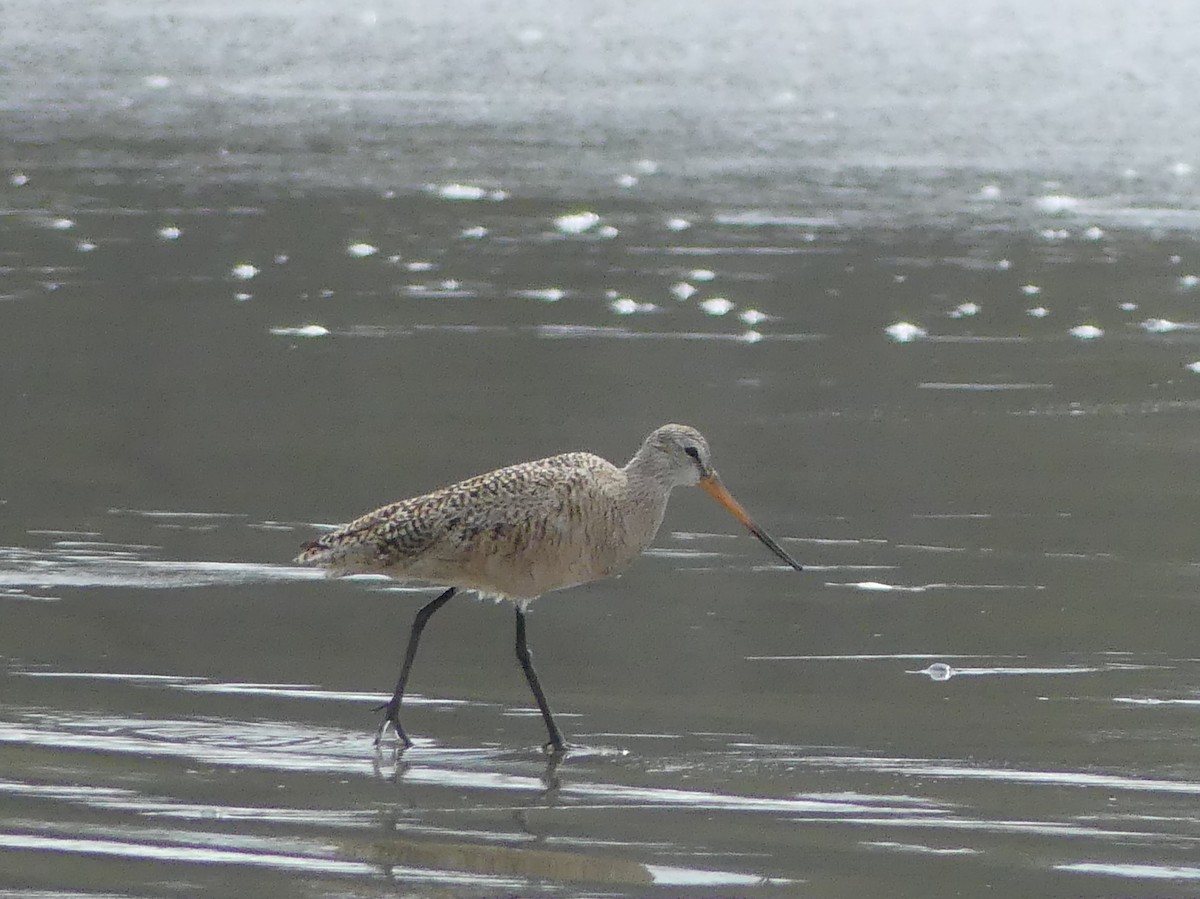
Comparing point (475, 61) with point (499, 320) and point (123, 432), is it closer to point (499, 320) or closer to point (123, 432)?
point (499, 320)

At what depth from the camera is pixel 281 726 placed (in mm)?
6430

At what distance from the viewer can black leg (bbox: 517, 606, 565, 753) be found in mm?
6398

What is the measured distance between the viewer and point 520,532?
6.72 m

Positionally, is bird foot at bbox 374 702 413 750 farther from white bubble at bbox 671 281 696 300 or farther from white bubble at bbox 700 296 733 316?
white bubble at bbox 671 281 696 300

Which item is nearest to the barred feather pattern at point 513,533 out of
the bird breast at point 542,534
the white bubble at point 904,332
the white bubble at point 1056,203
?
the bird breast at point 542,534

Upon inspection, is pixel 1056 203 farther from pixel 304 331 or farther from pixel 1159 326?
pixel 304 331

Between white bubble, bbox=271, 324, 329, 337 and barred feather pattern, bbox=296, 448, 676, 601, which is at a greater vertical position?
barred feather pattern, bbox=296, 448, 676, 601

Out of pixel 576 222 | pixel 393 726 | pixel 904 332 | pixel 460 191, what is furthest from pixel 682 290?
pixel 393 726

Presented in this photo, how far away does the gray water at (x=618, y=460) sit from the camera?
5609mm

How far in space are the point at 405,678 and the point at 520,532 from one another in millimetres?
536

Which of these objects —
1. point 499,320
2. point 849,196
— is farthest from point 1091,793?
point 849,196

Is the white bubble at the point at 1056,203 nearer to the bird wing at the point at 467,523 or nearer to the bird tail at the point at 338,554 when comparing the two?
the bird wing at the point at 467,523

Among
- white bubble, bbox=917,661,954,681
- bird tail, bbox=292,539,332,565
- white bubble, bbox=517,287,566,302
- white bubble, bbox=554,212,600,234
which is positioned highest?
bird tail, bbox=292,539,332,565

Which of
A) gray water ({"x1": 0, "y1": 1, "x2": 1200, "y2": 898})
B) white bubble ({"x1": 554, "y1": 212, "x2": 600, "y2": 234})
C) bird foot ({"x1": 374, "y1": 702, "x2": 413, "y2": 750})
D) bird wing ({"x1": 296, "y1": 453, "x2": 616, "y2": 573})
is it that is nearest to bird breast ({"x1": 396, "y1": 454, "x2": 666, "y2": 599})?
bird wing ({"x1": 296, "y1": 453, "x2": 616, "y2": 573})
